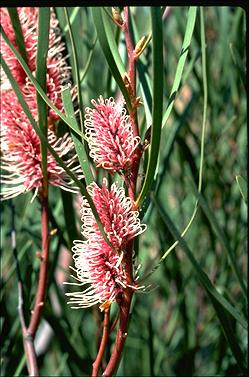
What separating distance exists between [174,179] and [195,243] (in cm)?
9

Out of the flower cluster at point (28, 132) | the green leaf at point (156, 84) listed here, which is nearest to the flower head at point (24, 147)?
the flower cluster at point (28, 132)

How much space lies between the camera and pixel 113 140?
35 cm

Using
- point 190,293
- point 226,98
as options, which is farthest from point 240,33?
point 190,293

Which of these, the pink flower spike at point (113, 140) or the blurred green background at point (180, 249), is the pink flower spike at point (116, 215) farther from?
the blurred green background at point (180, 249)

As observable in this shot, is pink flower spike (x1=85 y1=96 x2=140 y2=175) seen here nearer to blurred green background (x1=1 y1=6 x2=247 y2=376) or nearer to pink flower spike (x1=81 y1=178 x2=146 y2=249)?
pink flower spike (x1=81 y1=178 x2=146 y2=249)

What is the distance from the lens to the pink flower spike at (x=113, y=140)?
346mm

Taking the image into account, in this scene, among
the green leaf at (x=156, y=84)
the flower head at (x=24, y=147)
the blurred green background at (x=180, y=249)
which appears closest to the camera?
the green leaf at (x=156, y=84)

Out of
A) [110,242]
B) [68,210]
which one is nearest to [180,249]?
[68,210]

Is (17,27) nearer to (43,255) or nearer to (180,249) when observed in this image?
(43,255)

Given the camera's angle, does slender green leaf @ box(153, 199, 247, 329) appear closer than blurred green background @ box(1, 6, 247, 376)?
Yes

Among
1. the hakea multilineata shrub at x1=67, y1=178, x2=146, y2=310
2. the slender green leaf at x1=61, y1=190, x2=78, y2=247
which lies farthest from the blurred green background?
the hakea multilineata shrub at x1=67, y1=178, x2=146, y2=310

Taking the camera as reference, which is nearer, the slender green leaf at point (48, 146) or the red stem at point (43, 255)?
the slender green leaf at point (48, 146)

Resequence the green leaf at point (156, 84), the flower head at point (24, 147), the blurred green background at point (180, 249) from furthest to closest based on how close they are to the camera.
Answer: the blurred green background at point (180, 249), the flower head at point (24, 147), the green leaf at point (156, 84)

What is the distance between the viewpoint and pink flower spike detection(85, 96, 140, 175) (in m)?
0.35
